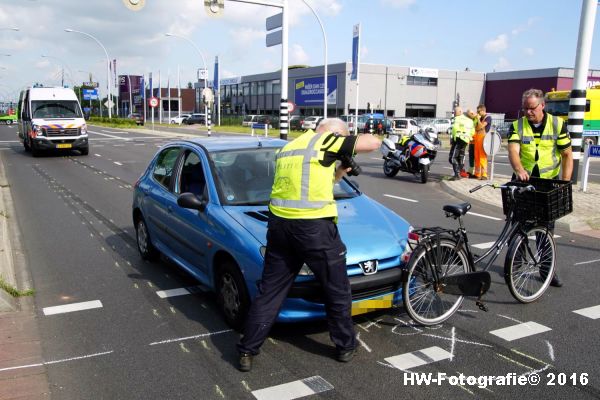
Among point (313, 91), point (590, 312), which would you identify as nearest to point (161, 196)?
point (590, 312)

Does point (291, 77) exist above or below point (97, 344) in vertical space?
above

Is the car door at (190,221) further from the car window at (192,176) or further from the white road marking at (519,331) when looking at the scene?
the white road marking at (519,331)

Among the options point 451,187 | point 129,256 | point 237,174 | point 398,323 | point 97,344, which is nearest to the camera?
point 97,344

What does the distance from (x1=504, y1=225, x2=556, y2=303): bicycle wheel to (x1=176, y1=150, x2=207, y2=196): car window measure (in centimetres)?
294

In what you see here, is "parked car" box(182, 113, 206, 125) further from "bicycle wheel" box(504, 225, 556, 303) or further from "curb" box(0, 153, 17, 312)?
"bicycle wheel" box(504, 225, 556, 303)

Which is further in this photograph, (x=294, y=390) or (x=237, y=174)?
(x=237, y=174)

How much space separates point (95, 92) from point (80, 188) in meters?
84.3

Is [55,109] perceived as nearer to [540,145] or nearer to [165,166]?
[165,166]

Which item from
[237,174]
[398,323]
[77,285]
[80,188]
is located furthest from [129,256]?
[80,188]

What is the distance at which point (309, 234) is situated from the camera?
354 centimetres

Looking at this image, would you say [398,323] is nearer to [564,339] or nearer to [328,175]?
[564,339]

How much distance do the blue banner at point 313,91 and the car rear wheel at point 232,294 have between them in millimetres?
59520

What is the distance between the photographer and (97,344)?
4219 mm

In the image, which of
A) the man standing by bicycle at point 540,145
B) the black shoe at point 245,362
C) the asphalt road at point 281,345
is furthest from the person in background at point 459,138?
the black shoe at point 245,362
